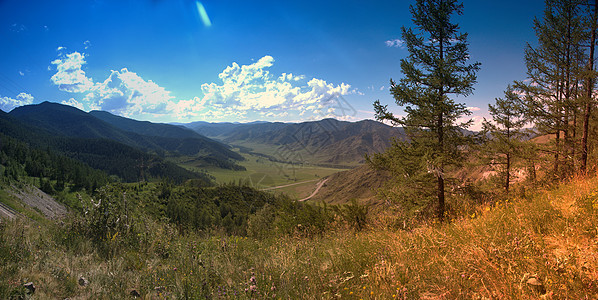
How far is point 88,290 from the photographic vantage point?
326 cm

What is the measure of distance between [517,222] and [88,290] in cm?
663

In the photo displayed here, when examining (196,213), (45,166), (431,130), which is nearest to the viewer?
(431,130)

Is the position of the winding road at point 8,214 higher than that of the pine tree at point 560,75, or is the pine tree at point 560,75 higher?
the pine tree at point 560,75

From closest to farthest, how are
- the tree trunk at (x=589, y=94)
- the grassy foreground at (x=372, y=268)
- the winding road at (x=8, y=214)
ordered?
the grassy foreground at (x=372, y=268), the winding road at (x=8, y=214), the tree trunk at (x=589, y=94)

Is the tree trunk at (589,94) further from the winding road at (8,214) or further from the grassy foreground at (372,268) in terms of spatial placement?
the winding road at (8,214)

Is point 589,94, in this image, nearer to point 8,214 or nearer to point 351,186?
point 8,214

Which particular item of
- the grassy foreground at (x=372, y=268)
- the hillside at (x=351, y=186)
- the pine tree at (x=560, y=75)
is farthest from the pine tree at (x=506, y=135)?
the hillside at (x=351, y=186)

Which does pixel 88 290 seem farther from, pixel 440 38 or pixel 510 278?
pixel 440 38

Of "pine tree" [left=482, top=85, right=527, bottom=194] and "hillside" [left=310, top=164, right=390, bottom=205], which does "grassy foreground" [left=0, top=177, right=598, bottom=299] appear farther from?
"hillside" [left=310, top=164, right=390, bottom=205]

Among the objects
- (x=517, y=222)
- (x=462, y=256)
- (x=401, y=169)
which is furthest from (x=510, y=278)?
(x=401, y=169)

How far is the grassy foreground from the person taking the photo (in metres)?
2.54

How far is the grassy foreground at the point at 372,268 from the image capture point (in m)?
2.54

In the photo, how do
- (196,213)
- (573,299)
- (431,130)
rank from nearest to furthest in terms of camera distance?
1. (573,299)
2. (431,130)
3. (196,213)

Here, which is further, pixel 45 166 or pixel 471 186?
pixel 45 166
